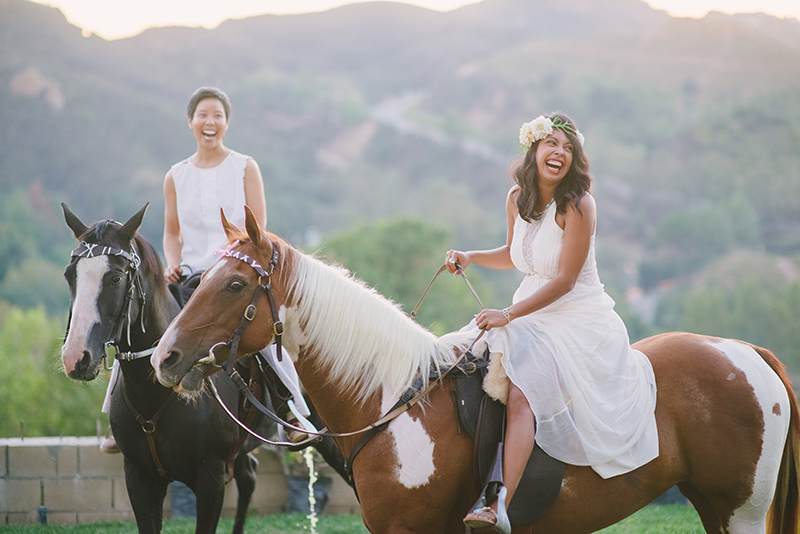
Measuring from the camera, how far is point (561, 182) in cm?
344

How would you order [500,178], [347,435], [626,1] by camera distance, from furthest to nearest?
1. [626,1]
2. [500,178]
3. [347,435]

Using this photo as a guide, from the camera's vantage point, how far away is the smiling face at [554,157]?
11.2 ft

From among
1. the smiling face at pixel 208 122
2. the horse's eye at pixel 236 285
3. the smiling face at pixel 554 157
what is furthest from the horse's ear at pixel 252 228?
the smiling face at pixel 208 122

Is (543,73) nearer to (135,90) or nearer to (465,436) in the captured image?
(135,90)

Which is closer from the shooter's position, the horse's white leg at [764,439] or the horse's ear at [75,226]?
the horse's white leg at [764,439]

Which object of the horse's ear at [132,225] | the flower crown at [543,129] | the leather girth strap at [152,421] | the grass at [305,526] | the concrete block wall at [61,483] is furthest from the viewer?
the concrete block wall at [61,483]

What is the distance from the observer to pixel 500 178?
11612 centimetres

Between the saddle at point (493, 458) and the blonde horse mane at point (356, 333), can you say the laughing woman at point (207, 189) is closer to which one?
the blonde horse mane at point (356, 333)

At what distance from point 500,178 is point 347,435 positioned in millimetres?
115196

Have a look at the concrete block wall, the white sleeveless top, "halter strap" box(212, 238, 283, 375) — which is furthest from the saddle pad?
the concrete block wall

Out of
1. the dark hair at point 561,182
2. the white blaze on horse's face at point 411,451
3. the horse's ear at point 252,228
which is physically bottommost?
the white blaze on horse's face at point 411,451

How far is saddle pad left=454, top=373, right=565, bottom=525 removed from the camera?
312 centimetres

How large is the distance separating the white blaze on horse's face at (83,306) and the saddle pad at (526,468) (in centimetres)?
184

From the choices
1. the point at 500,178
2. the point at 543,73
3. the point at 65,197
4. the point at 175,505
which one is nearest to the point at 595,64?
the point at 543,73
